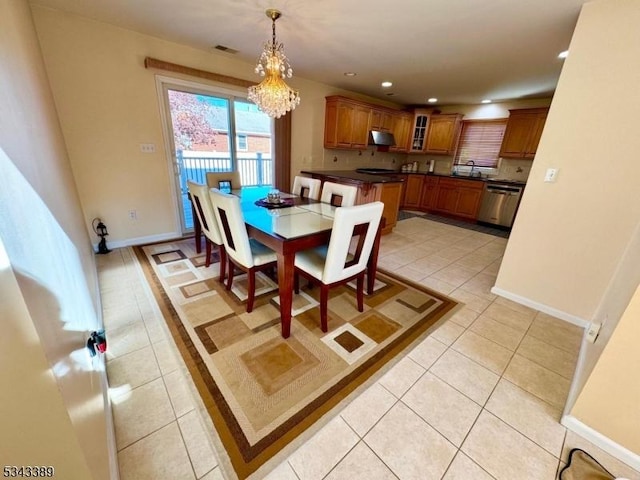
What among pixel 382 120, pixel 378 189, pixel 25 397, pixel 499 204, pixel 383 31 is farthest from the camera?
pixel 382 120

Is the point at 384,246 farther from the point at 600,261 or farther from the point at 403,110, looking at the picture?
the point at 403,110

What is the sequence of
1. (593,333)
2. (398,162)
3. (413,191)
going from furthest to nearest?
(398,162) < (413,191) < (593,333)

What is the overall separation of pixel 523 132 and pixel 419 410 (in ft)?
17.7

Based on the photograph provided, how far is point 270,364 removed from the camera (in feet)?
5.25

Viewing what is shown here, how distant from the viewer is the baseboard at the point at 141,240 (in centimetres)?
309

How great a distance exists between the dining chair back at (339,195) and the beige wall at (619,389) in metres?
1.91

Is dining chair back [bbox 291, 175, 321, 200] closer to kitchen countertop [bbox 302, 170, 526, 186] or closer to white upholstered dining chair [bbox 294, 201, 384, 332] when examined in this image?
kitchen countertop [bbox 302, 170, 526, 186]

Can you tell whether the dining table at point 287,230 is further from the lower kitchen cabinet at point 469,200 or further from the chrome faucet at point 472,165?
the chrome faucet at point 472,165

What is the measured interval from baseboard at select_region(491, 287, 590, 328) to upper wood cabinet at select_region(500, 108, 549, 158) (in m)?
3.48

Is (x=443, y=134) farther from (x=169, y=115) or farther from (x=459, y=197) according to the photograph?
(x=169, y=115)

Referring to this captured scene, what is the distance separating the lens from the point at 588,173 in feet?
6.26

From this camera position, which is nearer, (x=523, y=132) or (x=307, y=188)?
(x=307, y=188)

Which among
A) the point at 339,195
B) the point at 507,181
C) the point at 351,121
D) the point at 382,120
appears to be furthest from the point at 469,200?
the point at 339,195

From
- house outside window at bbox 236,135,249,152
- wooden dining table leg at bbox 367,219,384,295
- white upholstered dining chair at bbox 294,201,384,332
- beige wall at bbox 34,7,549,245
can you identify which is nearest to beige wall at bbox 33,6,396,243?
beige wall at bbox 34,7,549,245
